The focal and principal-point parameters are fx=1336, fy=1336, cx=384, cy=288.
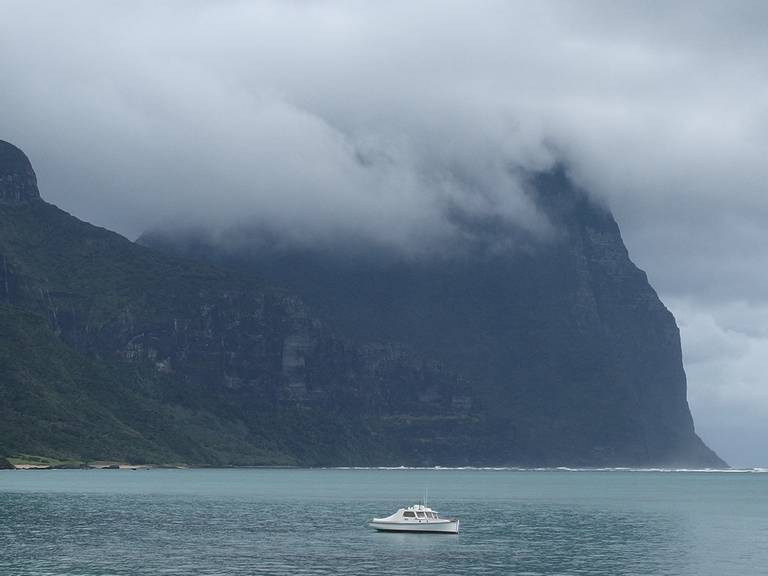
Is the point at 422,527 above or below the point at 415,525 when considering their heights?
below

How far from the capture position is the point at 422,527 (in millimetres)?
196500

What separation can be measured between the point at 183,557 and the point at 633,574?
51.3m

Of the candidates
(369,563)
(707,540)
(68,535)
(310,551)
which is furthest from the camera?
(707,540)

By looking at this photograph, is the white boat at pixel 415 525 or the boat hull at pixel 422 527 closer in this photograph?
the boat hull at pixel 422 527

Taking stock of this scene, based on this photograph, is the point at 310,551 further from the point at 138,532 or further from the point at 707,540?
the point at 707,540

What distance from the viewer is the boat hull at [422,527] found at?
195000mm

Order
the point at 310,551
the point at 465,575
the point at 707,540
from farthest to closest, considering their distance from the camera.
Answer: the point at 707,540, the point at 310,551, the point at 465,575

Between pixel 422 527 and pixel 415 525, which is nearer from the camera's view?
pixel 415 525

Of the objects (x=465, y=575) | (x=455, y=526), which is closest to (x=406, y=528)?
(x=455, y=526)

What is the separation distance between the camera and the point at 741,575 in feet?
487

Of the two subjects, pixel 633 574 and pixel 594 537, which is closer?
pixel 633 574

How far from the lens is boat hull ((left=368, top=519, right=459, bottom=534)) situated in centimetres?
19500

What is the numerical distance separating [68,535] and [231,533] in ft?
75.6

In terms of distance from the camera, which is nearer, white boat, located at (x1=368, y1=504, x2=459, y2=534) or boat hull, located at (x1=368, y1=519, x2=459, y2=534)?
boat hull, located at (x1=368, y1=519, x2=459, y2=534)
